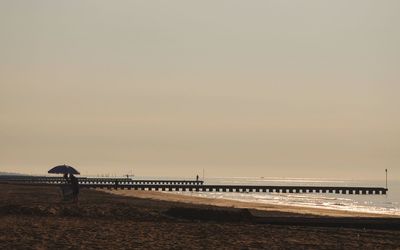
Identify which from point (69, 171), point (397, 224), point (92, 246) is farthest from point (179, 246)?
point (69, 171)

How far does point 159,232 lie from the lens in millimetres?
15703

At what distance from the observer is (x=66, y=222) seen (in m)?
17.6

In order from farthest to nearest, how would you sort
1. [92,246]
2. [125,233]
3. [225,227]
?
[225,227] → [125,233] → [92,246]

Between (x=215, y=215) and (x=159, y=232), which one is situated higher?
(x=215, y=215)

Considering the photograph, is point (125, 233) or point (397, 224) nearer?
point (125, 233)

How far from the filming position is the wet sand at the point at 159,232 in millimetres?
13417

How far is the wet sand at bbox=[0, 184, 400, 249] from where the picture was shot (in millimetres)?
13417

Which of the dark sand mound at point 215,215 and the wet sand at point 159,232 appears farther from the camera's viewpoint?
the dark sand mound at point 215,215

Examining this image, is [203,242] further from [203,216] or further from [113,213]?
[113,213]

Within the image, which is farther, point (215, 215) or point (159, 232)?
point (215, 215)

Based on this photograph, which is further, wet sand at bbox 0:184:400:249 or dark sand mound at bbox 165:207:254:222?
dark sand mound at bbox 165:207:254:222

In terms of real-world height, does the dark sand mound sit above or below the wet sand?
above

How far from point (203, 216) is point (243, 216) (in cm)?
147

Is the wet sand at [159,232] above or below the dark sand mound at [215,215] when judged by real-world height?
below
